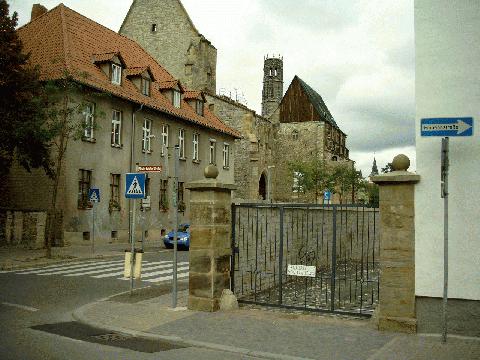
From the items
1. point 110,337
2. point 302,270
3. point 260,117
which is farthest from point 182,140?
point 110,337

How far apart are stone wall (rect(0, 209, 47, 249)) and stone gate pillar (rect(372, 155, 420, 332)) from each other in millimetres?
18921

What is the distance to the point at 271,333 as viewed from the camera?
800cm

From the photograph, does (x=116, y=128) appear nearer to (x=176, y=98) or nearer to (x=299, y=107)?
(x=176, y=98)

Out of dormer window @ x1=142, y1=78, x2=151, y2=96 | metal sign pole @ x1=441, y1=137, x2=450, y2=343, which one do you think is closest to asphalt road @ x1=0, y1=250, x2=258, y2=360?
metal sign pole @ x1=441, y1=137, x2=450, y2=343

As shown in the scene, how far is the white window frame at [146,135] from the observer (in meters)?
31.4

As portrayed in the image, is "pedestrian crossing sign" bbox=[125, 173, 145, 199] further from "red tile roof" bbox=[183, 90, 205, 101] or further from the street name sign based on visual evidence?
"red tile roof" bbox=[183, 90, 205, 101]

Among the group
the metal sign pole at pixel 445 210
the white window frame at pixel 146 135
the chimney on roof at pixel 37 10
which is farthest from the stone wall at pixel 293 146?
the metal sign pole at pixel 445 210

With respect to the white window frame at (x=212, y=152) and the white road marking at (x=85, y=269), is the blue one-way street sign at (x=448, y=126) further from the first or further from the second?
the white window frame at (x=212, y=152)

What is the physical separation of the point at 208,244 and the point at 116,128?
20.8 metres

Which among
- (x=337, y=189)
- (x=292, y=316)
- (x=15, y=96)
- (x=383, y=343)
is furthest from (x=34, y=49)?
(x=337, y=189)

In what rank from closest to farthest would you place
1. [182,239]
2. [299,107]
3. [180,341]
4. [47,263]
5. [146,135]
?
[180,341] < [47,263] < [182,239] < [146,135] < [299,107]

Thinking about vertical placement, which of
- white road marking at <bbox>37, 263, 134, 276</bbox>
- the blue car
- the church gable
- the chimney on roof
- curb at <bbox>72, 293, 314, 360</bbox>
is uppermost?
the church gable

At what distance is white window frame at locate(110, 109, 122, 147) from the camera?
94.7 ft

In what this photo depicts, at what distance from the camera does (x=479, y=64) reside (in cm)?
797
